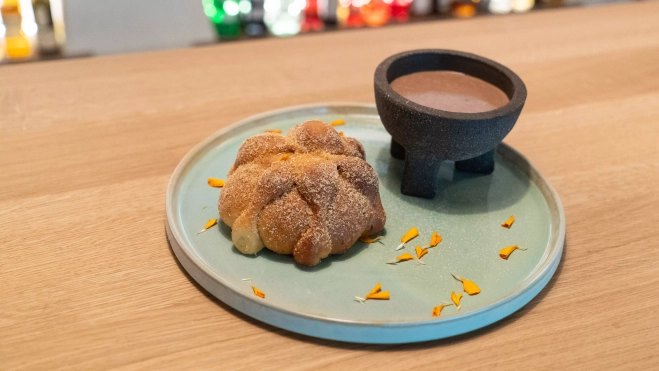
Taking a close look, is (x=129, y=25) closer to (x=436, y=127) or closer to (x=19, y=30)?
(x=19, y=30)

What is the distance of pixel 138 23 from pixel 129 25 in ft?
0.10

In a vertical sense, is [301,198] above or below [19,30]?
above

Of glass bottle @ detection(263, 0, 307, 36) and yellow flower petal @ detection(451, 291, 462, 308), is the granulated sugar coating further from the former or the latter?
glass bottle @ detection(263, 0, 307, 36)

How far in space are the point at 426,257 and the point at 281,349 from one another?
A: 0.77ft

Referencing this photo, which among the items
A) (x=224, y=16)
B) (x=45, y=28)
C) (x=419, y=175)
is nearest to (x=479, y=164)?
(x=419, y=175)

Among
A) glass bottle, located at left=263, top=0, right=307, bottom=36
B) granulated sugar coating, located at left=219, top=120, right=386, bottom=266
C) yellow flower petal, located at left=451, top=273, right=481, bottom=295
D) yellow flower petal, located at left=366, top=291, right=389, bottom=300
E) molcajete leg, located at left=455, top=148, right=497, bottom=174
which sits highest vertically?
granulated sugar coating, located at left=219, top=120, right=386, bottom=266

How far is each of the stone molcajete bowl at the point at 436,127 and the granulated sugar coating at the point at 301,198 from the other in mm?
89

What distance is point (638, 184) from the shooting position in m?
0.95

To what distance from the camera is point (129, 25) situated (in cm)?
186

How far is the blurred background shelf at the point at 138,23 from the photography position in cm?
183

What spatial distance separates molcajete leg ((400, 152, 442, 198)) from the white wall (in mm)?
1279

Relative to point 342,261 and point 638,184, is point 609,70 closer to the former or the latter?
point 638,184

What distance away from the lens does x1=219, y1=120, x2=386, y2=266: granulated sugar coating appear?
2.30ft

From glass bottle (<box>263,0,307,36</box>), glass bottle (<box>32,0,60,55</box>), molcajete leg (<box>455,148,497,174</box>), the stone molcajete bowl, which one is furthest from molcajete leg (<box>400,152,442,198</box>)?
glass bottle (<box>32,0,60,55</box>)
